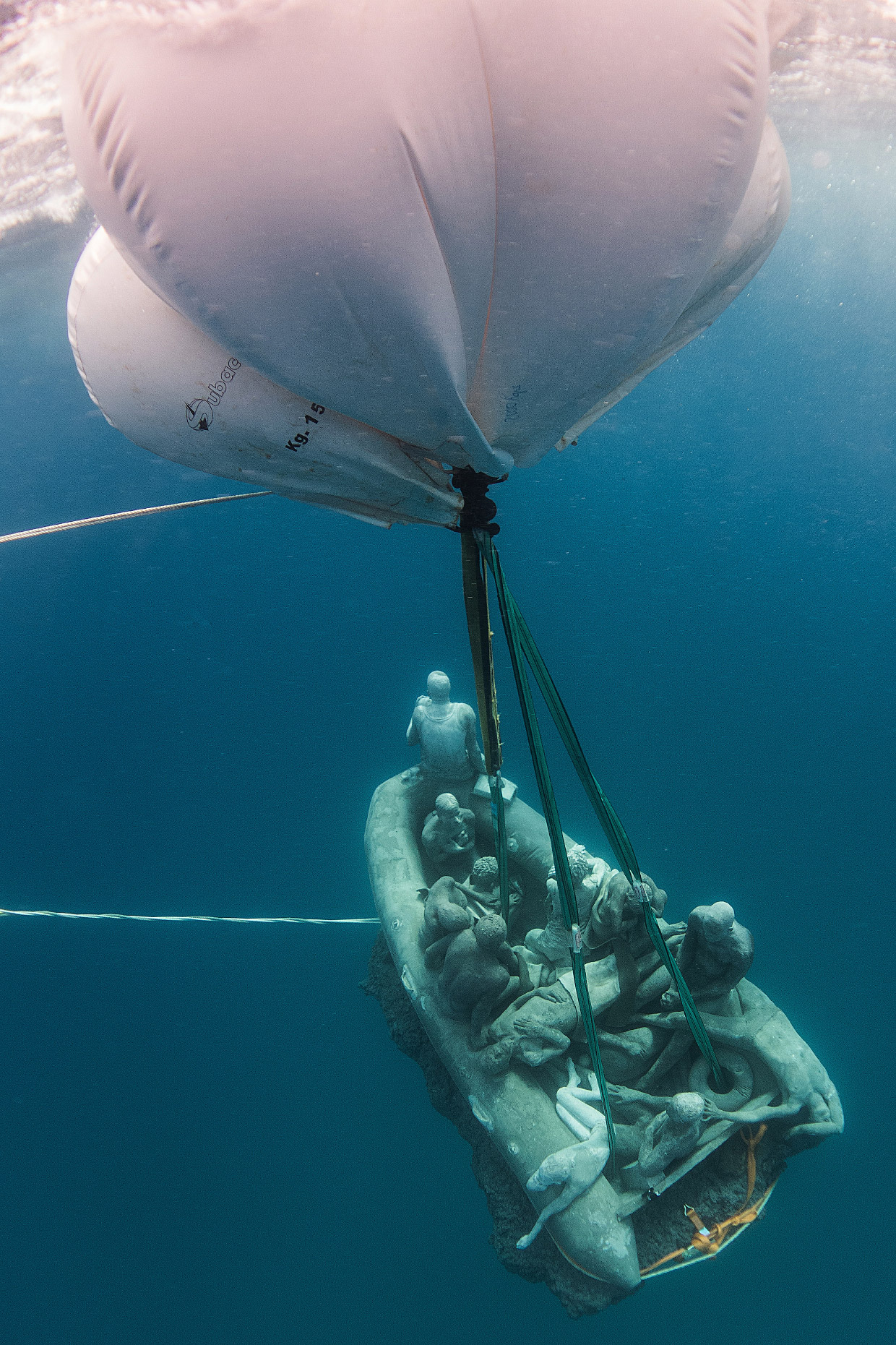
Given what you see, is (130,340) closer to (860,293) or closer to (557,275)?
(557,275)

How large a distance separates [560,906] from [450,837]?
103 cm

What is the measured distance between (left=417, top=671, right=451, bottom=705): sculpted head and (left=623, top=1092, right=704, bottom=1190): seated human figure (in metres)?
2.63

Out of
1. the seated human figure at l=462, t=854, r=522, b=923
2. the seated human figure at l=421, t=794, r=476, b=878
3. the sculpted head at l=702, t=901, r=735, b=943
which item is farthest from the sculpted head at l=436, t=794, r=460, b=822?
the sculpted head at l=702, t=901, r=735, b=943

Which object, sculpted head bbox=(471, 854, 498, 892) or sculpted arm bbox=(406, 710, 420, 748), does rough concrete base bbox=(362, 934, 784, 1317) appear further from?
sculpted arm bbox=(406, 710, 420, 748)

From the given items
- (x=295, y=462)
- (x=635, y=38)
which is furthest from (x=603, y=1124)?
(x=635, y=38)

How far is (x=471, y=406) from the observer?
2.35 meters

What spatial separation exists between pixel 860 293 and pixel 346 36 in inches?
299

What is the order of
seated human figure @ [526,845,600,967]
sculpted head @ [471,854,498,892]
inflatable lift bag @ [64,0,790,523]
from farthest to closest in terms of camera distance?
sculpted head @ [471,854,498,892]
seated human figure @ [526,845,600,967]
inflatable lift bag @ [64,0,790,523]

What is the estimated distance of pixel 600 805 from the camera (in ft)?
10.3

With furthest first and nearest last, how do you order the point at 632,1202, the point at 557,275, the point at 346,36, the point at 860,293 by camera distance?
the point at 860,293, the point at 632,1202, the point at 557,275, the point at 346,36

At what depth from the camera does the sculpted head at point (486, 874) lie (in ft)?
15.0

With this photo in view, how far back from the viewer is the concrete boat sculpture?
11.4ft

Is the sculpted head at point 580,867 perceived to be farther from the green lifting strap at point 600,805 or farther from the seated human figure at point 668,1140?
the seated human figure at point 668,1140

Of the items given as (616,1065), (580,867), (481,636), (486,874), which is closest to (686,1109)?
(616,1065)
